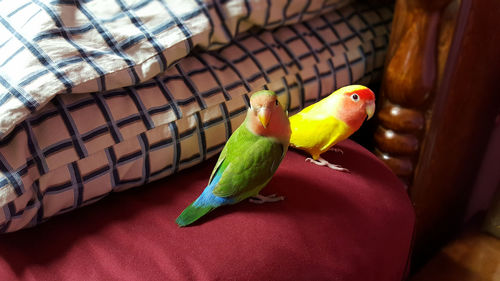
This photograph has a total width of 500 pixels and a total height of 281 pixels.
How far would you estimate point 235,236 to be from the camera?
53cm

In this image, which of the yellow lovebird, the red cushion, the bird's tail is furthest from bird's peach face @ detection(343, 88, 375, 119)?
the bird's tail

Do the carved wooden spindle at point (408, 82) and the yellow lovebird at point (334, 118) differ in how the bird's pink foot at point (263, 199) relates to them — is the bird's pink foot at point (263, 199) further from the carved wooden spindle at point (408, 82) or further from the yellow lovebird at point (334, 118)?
the carved wooden spindle at point (408, 82)

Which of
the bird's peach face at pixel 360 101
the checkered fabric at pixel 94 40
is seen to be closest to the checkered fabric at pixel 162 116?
the checkered fabric at pixel 94 40

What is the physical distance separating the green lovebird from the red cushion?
26mm

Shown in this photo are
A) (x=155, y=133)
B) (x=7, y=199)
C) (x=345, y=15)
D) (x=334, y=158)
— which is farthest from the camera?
(x=345, y=15)

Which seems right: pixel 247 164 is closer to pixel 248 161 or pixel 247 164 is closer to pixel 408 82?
pixel 248 161

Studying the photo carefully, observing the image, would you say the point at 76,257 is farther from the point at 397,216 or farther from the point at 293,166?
the point at 397,216

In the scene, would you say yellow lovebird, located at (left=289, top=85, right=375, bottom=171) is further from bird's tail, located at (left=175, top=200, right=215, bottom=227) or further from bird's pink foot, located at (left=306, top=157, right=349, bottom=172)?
bird's tail, located at (left=175, top=200, right=215, bottom=227)

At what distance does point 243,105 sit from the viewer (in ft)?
2.22

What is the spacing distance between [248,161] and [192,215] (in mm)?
99

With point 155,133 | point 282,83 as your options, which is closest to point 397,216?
point 282,83

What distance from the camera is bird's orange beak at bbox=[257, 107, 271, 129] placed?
51 centimetres

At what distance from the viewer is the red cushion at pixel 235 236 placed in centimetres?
50

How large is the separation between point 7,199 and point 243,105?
35 centimetres
